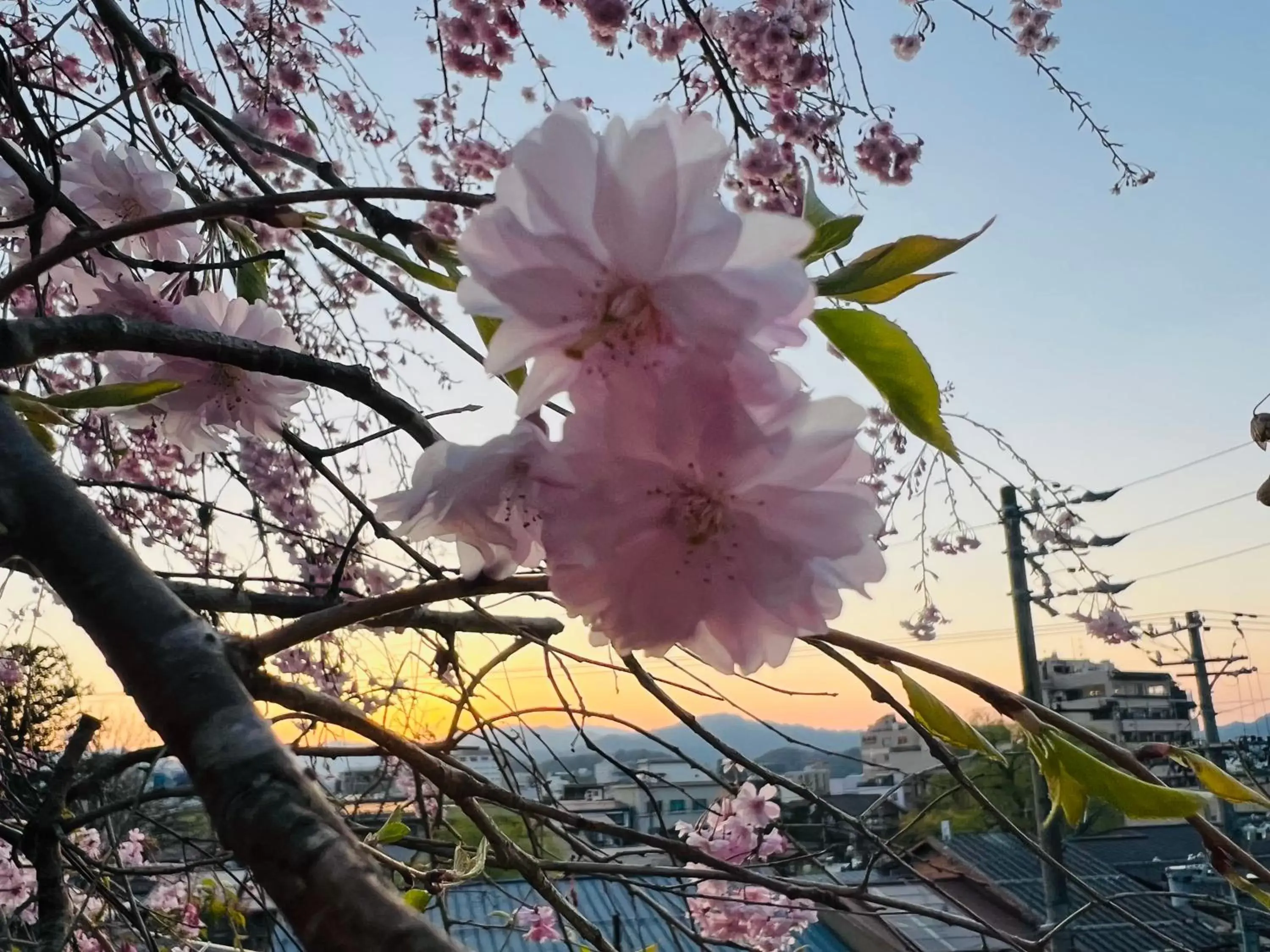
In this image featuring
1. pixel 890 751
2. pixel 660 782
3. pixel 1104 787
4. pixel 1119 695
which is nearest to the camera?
pixel 1104 787

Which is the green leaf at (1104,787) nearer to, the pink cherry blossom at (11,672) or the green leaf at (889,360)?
the green leaf at (889,360)

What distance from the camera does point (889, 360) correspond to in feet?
1.25

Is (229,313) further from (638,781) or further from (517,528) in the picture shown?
(638,781)

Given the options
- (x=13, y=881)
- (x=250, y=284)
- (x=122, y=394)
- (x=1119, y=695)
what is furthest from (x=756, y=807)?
(x=1119, y=695)

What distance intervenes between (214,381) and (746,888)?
2230mm

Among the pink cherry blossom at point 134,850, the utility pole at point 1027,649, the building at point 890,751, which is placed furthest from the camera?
the utility pole at point 1027,649

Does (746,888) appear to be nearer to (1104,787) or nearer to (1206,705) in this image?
(1104,787)

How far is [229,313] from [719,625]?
0.47 m

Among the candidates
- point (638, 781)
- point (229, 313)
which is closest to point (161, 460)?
point (638, 781)

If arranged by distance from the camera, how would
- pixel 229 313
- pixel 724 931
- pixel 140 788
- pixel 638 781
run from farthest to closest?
pixel 724 931 → pixel 638 781 → pixel 140 788 → pixel 229 313

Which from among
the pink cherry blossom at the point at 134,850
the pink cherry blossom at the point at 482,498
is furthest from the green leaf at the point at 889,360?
the pink cherry blossom at the point at 134,850

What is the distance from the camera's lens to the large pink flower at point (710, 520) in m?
0.33

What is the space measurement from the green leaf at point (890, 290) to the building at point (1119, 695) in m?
6.18

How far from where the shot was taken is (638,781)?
1.21m
